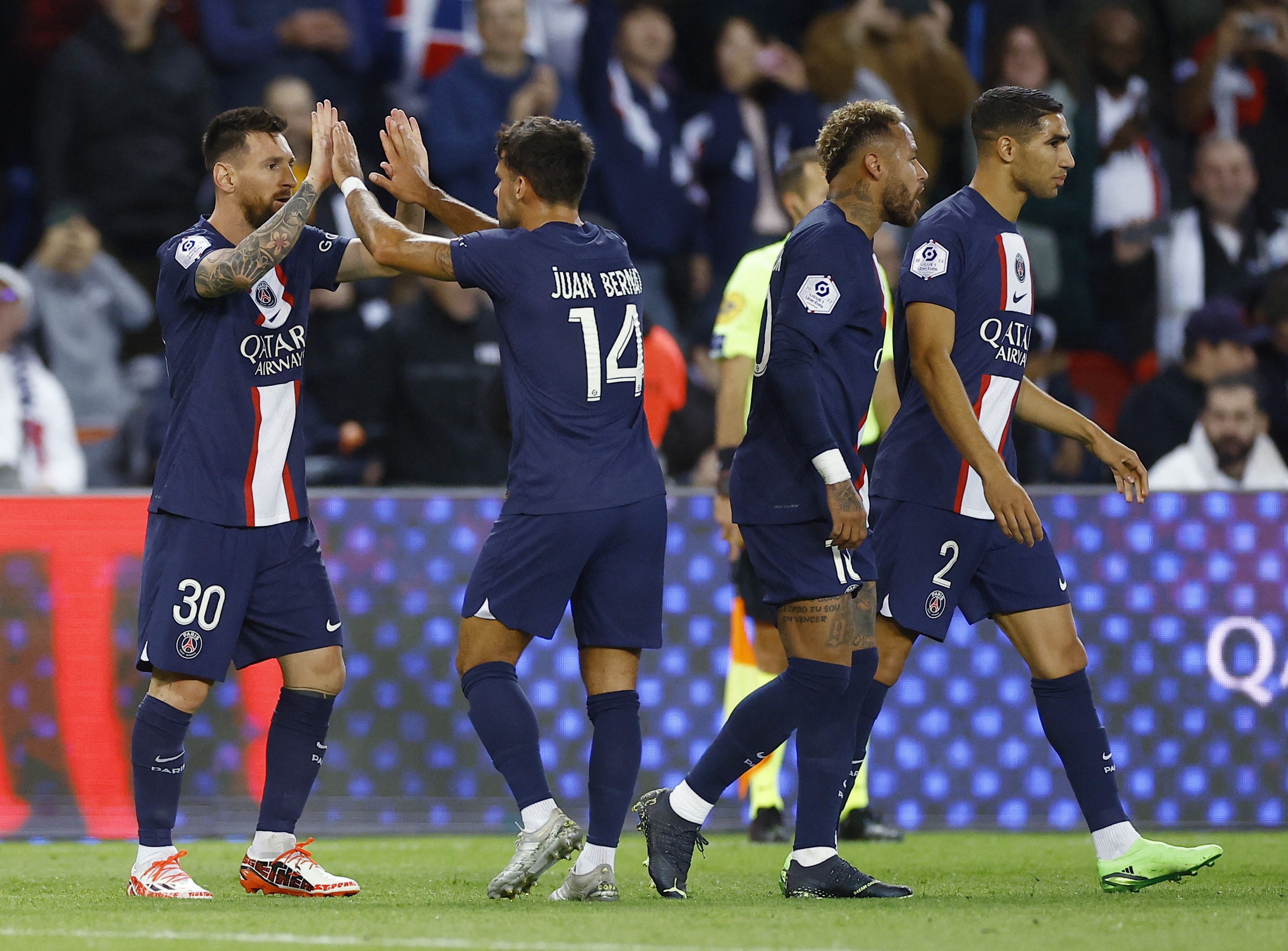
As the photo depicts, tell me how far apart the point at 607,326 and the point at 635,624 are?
2.57 ft

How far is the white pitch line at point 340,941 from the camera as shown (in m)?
3.75

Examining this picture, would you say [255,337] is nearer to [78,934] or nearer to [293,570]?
[293,570]

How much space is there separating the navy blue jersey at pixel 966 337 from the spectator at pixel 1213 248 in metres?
5.41

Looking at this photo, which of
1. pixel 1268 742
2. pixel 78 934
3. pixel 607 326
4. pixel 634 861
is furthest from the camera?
pixel 1268 742

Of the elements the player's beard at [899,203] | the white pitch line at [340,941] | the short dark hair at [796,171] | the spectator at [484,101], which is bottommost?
the white pitch line at [340,941]

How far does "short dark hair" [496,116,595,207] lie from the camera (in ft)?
15.3

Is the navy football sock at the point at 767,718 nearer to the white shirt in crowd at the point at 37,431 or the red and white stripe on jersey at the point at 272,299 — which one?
the red and white stripe on jersey at the point at 272,299

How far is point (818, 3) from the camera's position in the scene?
11094 millimetres

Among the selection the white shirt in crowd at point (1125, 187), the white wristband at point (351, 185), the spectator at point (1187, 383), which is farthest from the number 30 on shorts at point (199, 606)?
the white shirt in crowd at point (1125, 187)

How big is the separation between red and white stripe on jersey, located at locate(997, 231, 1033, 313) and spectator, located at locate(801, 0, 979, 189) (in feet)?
17.6

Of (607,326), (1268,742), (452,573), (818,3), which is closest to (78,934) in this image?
(607,326)

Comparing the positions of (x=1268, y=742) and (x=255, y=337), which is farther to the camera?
(x=1268, y=742)

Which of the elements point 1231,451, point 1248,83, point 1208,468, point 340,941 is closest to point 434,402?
point 1208,468

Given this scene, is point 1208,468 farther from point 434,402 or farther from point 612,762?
point 612,762
